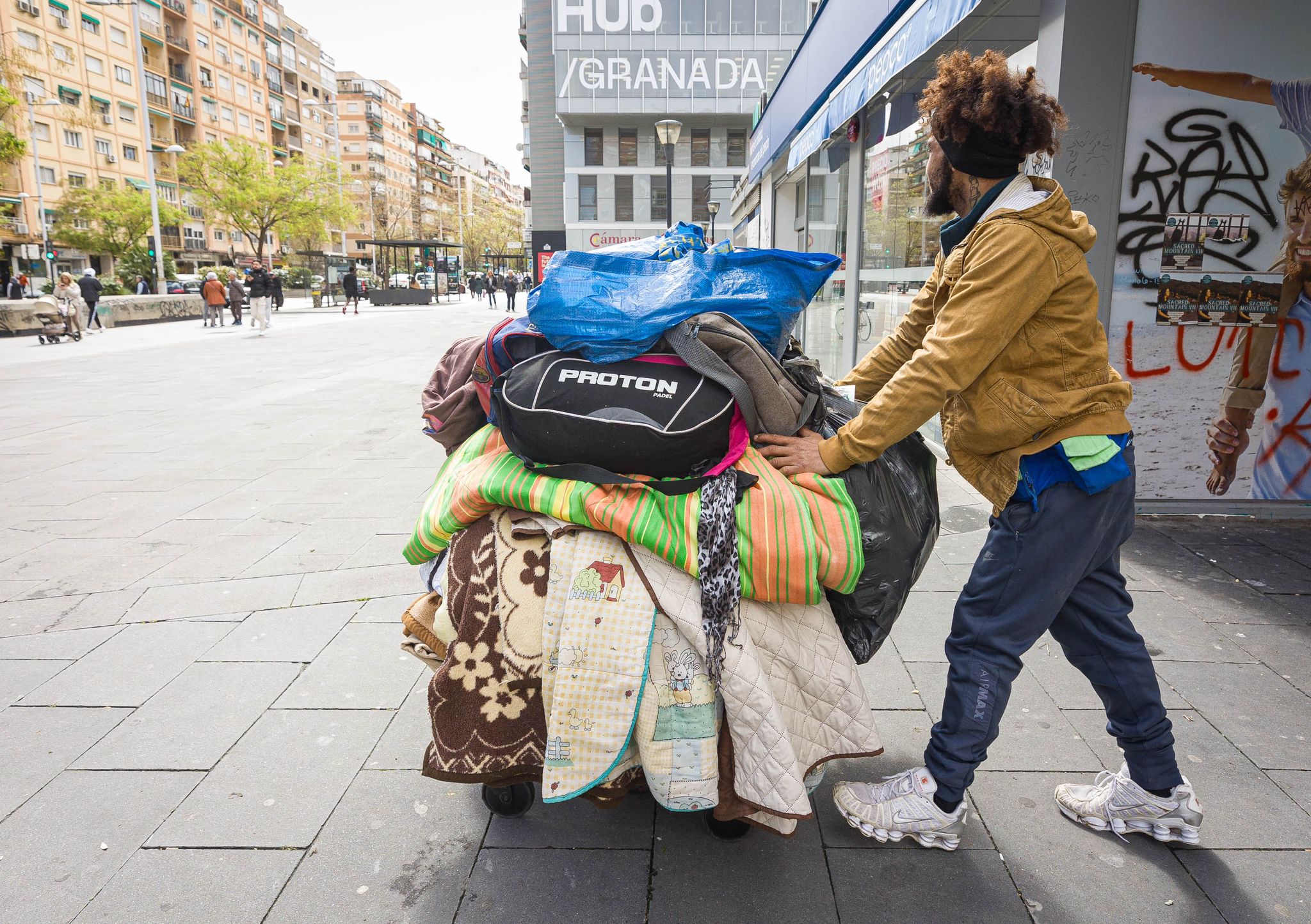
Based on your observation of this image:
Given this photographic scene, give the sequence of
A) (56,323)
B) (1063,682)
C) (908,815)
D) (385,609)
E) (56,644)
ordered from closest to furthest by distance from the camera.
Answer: (908,815) → (1063,682) → (56,644) → (385,609) → (56,323)

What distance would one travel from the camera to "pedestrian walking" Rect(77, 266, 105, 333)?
70.8 ft

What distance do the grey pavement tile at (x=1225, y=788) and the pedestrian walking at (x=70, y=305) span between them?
22.7 meters

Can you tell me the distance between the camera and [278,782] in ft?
8.00

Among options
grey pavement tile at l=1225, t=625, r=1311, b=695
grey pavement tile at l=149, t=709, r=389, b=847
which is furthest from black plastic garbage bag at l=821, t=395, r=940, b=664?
grey pavement tile at l=1225, t=625, r=1311, b=695

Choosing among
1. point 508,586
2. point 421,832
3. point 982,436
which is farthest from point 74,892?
point 982,436

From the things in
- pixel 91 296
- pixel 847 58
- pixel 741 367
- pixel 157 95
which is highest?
pixel 157 95

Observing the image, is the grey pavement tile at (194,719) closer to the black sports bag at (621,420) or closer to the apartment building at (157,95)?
the black sports bag at (621,420)

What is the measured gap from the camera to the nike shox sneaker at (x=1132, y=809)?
212 cm

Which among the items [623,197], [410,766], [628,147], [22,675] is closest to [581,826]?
[410,766]

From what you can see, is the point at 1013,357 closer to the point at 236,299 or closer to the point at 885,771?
the point at 885,771

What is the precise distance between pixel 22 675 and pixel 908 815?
10.7 ft

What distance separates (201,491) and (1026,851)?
5.75 meters

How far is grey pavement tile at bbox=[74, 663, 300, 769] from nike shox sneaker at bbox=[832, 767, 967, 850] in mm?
1953

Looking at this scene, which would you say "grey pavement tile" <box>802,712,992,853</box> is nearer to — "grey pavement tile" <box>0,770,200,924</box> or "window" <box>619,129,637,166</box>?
"grey pavement tile" <box>0,770,200,924</box>
